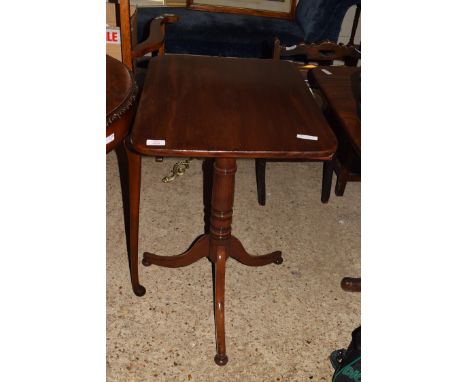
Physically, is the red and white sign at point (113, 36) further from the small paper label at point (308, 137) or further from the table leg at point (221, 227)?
the small paper label at point (308, 137)

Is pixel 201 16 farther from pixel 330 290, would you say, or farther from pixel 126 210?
pixel 330 290

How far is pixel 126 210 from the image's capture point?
2340 mm

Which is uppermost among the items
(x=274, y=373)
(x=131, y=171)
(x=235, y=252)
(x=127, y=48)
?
(x=127, y=48)

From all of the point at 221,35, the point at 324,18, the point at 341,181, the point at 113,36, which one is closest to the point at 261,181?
the point at 341,181

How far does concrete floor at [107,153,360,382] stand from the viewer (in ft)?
5.38

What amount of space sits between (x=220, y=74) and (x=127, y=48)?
2.68 ft

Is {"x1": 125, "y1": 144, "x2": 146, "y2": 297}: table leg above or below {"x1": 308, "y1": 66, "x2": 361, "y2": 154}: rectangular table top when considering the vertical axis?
below

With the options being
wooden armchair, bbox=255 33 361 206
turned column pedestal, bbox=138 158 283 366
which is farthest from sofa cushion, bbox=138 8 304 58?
turned column pedestal, bbox=138 158 283 366

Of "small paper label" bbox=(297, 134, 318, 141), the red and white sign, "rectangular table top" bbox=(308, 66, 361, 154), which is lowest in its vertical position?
the red and white sign

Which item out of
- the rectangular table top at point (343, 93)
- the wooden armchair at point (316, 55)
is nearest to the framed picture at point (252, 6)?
the wooden armchair at point (316, 55)

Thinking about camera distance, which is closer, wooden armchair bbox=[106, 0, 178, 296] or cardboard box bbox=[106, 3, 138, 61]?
wooden armchair bbox=[106, 0, 178, 296]

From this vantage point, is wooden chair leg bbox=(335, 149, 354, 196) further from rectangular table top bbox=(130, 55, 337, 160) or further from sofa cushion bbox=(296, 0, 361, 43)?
sofa cushion bbox=(296, 0, 361, 43)

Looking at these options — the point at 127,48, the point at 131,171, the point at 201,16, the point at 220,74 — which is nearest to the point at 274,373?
the point at 131,171

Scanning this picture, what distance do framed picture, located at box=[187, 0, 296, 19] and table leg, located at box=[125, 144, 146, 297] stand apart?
260 cm
